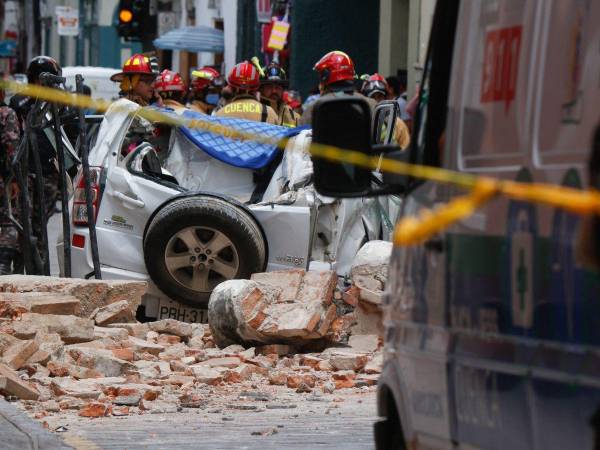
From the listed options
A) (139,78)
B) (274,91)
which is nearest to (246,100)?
(139,78)

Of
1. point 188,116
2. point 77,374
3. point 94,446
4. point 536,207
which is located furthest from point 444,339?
point 188,116

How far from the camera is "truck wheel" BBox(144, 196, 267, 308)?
1223 centimetres

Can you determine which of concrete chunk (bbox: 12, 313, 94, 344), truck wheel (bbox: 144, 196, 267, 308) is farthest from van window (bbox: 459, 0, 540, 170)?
truck wheel (bbox: 144, 196, 267, 308)

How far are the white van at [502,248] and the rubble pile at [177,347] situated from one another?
444 cm

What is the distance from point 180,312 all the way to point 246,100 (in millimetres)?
3918

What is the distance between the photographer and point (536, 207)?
12.8 feet

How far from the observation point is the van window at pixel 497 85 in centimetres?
415

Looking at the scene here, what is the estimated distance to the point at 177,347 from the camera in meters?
11.2

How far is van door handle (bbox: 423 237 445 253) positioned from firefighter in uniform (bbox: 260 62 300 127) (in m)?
13.1

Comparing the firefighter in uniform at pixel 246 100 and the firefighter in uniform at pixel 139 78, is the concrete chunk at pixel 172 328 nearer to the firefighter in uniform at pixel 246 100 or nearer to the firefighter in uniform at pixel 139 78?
the firefighter in uniform at pixel 246 100

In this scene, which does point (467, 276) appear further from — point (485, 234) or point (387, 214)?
point (387, 214)

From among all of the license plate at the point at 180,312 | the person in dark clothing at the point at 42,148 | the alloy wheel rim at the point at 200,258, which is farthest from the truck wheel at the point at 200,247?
the person in dark clothing at the point at 42,148

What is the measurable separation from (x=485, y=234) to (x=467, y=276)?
0.18m

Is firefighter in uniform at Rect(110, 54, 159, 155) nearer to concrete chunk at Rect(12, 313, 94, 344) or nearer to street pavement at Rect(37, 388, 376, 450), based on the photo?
concrete chunk at Rect(12, 313, 94, 344)
